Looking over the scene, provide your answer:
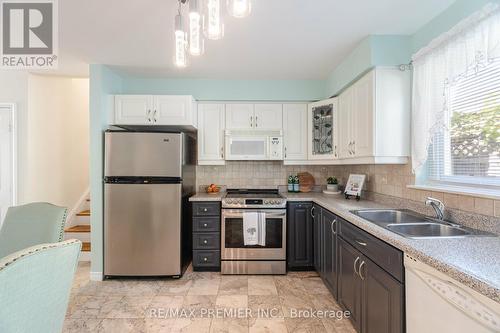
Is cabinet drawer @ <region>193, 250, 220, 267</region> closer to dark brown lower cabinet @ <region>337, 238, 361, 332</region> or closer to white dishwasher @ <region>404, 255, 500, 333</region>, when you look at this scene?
dark brown lower cabinet @ <region>337, 238, 361, 332</region>

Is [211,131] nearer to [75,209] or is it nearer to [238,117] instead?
[238,117]

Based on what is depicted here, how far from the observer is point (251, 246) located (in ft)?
9.43

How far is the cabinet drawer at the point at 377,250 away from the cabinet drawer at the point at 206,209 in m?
1.53

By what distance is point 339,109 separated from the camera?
2.89 m

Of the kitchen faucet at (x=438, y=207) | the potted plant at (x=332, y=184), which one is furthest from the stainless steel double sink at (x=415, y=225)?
the potted plant at (x=332, y=184)

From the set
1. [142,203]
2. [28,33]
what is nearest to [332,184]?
[142,203]

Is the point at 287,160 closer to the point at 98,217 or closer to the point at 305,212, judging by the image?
the point at 305,212

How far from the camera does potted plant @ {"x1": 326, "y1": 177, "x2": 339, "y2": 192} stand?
129 inches

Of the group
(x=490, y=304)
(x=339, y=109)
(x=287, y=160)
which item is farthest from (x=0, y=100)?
(x=490, y=304)

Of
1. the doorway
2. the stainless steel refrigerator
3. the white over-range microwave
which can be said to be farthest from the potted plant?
the doorway

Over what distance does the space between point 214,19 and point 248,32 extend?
3.68 feet

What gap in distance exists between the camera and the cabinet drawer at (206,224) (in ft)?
9.58

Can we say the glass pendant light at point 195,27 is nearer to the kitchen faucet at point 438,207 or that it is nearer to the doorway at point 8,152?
the kitchen faucet at point 438,207

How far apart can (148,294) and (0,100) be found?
2.95 meters
